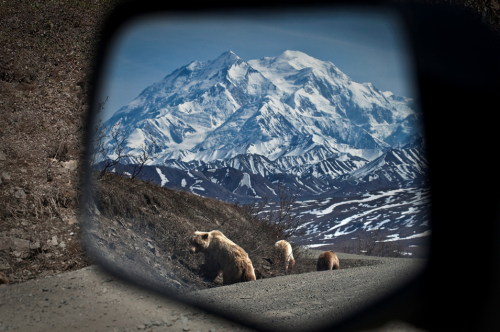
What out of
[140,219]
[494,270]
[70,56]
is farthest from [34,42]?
[494,270]

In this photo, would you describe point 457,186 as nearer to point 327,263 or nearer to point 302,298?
point 302,298

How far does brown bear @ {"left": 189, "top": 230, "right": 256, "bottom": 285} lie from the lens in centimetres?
496

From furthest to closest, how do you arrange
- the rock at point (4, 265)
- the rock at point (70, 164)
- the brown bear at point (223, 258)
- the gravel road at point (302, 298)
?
the rock at point (70, 164)
the brown bear at point (223, 258)
the rock at point (4, 265)
the gravel road at point (302, 298)

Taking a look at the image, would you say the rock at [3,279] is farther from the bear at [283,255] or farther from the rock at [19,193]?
the bear at [283,255]

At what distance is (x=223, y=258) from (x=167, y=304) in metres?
2.13

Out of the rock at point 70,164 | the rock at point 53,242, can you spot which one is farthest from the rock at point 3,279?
the rock at point 70,164

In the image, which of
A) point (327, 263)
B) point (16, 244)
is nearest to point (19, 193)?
point (16, 244)

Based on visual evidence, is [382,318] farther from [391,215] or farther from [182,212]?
[391,215]

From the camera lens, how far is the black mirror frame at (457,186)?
81.9 inches

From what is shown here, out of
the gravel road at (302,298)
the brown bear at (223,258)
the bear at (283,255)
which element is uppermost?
the gravel road at (302,298)

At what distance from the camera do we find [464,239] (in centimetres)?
216

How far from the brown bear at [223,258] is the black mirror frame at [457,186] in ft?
8.59

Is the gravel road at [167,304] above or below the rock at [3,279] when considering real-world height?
above

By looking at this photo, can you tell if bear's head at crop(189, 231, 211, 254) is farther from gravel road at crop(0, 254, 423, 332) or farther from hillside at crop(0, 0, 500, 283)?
gravel road at crop(0, 254, 423, 332)
